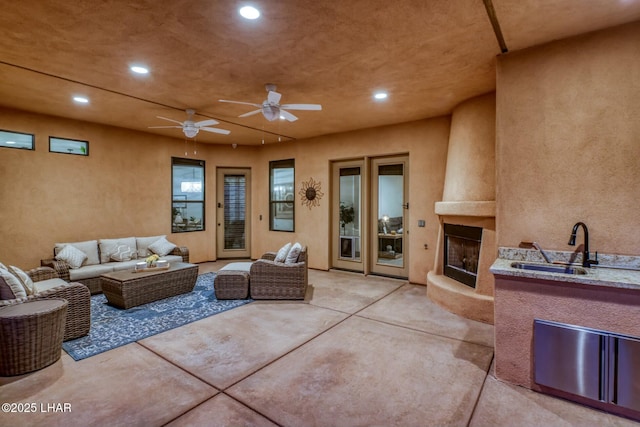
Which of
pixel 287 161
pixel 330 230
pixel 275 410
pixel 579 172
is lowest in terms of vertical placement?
pixel 275 410

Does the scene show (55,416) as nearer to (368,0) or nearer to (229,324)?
(229,324)

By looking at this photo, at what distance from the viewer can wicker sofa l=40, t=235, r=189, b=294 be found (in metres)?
4.88

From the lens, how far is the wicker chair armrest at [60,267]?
4.75m

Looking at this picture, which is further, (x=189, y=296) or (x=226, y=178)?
(x=226, y=178)

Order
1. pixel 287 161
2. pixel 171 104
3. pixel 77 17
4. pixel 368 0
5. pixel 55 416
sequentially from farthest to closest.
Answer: pixel 287 161 < pixel 171 104 < pixel 77 17 < pixel 368 0 < pixel 55 416

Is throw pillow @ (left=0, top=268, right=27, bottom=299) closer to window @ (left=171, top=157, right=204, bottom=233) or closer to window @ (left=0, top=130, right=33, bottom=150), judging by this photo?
window @ (left=0, top=130, right=33, bottom=150)

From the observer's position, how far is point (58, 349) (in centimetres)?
297

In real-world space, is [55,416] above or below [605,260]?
below

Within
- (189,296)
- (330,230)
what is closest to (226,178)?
(330,230)

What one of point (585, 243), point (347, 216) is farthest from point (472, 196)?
point (347, 216)

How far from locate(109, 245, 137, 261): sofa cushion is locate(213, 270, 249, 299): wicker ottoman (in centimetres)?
223

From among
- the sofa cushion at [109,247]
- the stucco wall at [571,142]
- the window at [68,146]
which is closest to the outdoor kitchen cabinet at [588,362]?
the stucco wall at [571,142]

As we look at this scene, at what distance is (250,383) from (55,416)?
53.1 inches

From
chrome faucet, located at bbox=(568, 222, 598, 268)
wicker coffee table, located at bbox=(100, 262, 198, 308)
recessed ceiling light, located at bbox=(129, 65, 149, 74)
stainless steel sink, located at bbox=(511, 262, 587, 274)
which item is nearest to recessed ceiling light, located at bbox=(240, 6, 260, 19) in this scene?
recessed ceiling light, located at bbox=(129, 65, 149, 74)
